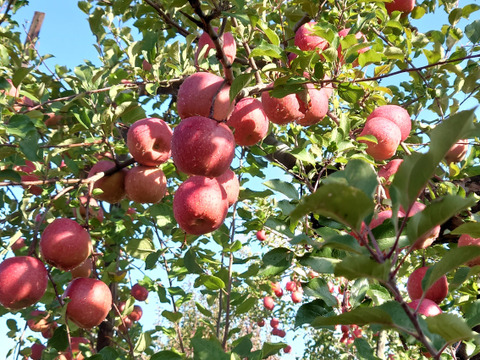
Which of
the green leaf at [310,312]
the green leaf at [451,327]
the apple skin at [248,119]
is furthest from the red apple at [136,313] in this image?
the green leaf at [451,327]

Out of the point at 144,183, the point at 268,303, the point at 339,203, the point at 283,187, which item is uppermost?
the point at 339,203

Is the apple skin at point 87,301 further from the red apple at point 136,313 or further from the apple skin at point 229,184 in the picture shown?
the red apple at point 136,313

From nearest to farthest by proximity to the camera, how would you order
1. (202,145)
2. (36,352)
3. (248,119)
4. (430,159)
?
(430,159), (202,145), (248,119), (36,352)

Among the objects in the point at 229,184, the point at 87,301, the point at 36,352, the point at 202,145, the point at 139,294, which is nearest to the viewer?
the point at 202,145

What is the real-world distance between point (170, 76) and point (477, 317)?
1.75m

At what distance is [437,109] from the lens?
7.98 ft

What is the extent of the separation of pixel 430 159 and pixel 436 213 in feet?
0.32

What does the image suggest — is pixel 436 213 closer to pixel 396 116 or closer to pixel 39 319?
pixel 396 116

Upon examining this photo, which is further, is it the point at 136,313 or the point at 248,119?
the point at 136,313

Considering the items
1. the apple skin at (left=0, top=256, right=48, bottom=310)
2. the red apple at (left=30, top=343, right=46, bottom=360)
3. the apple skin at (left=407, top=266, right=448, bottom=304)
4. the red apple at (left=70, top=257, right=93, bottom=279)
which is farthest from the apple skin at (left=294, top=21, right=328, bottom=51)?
the red apple at (left=30, top=343, right=46, bottom=360)

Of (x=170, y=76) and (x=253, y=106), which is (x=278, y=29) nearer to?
(x=170, y=76)

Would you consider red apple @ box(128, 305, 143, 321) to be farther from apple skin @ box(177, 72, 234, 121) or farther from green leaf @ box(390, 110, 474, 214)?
green leaf @ box(390, 110, 474, 214)

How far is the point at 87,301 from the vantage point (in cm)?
191

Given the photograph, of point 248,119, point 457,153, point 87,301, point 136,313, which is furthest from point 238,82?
point 136,313
